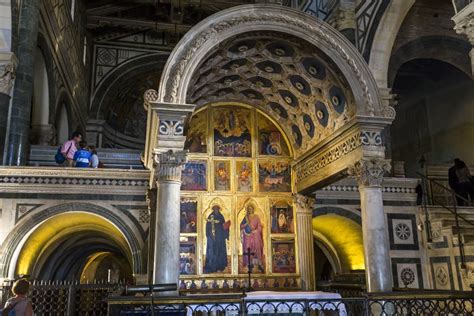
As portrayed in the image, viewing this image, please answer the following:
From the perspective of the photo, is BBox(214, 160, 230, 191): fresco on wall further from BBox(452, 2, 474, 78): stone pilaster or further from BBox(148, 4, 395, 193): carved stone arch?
BBox(452, 2, 474, 78): stone pilaster

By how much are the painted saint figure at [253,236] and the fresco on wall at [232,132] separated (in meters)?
1.32

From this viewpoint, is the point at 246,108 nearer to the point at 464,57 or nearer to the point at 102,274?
the point at 464,57

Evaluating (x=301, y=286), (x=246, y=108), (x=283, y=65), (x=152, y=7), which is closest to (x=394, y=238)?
(x=301, y=286)

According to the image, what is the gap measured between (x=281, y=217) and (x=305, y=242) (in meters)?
0.75

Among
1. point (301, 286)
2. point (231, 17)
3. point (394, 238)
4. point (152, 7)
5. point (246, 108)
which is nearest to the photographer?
point (231, 17)

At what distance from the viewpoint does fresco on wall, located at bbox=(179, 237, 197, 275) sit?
9781 millimetres

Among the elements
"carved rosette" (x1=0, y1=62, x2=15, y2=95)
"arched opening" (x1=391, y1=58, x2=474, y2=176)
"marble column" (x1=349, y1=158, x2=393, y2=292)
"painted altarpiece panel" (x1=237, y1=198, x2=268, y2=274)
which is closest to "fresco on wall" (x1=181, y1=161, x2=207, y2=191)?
"painted altarpiece panel" (x1=237, y1=198, x2=268, y2=274)

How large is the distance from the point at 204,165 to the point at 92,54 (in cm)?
1452

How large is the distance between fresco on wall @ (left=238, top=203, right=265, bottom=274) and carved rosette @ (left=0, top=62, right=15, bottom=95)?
617cm

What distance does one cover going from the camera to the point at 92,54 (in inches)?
894

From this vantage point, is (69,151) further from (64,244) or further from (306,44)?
(306,44)

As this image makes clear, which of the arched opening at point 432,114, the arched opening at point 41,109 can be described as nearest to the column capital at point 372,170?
the arched opening at point 41,109

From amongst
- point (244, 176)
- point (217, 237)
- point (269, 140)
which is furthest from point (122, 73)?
point (217, 237)

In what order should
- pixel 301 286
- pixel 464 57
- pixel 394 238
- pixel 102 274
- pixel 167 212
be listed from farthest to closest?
1. pixel 102 274
2. pixel 464 57
3. pixel 394 238
4. pixel 301 286
5. pixel 167 212
